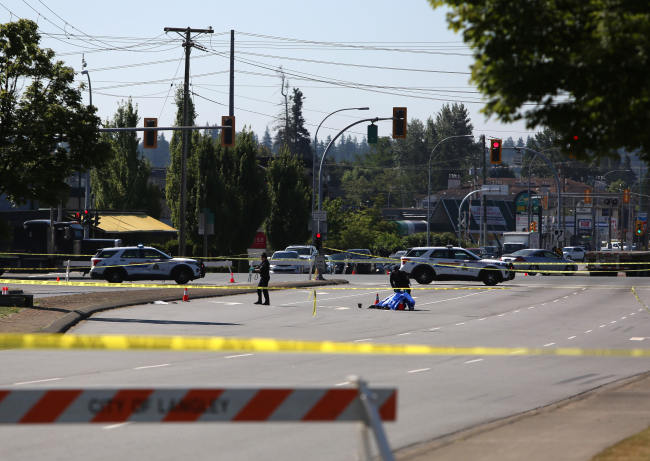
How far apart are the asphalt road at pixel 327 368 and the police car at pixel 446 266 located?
9408 millimetres

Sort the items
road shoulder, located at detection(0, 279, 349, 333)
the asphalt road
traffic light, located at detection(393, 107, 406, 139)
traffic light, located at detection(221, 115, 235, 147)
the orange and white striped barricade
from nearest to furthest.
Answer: the orange and white striped barricade, the asphalt road, road shoulder, located at detection(0, 279, 349, 333), traffic light, located at detection(221, 115, 235, 147), traffic light, located at detection(393, 107, 406, 139)

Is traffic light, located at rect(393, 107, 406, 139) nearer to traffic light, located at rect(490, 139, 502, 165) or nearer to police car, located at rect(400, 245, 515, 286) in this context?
police car, located at rect(400, 245, 515, 286)

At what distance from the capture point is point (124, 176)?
62.6 metres

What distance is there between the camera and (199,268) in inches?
1377

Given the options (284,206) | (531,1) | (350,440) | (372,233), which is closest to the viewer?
(531,1)

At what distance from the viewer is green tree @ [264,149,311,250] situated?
59594 millimetres

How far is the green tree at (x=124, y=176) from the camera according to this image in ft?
203

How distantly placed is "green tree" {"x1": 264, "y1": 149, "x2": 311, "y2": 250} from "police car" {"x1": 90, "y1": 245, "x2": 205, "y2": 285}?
80.5 ft

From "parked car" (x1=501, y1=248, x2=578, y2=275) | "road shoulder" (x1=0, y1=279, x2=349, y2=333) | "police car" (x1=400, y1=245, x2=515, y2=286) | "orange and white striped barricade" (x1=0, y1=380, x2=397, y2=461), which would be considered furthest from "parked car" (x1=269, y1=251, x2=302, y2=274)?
"orange and white striped barricade" (x1=0, y1=380, x2=397, y2=461)

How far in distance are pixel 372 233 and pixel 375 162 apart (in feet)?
373

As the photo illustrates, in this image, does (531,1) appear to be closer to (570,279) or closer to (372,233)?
(570,279)

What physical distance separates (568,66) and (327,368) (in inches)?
262

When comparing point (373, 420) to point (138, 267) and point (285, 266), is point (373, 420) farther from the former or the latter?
point (285, 266)

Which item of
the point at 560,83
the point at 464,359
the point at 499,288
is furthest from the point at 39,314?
the point at 499,288
